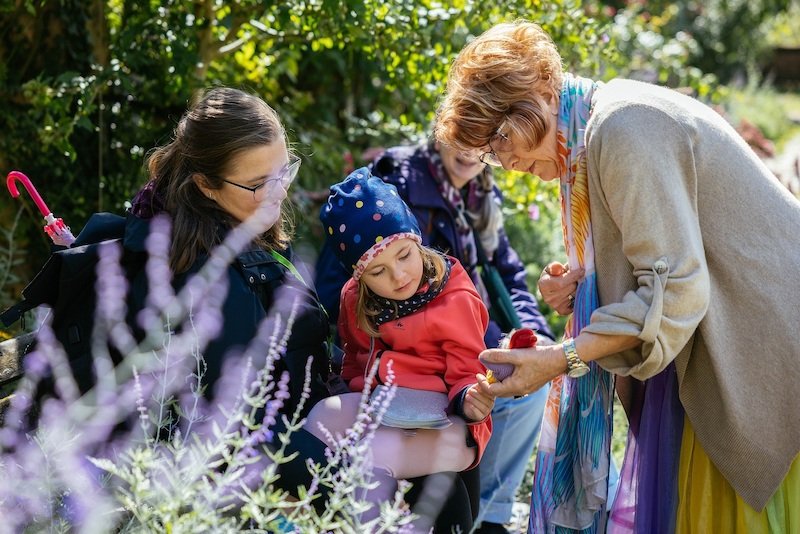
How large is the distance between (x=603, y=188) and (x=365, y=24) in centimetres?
166

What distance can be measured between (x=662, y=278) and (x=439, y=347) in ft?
2.50

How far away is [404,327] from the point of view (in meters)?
2.43

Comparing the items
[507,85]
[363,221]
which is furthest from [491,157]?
[363,221]

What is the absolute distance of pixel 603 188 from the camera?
1.98m

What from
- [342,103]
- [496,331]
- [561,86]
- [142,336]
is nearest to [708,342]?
[561,86]

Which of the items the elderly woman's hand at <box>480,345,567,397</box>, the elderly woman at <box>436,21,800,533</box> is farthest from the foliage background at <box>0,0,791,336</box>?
the elderly woman's hand at <box>480,345,567,397</box>

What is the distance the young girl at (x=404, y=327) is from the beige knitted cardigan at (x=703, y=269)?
47 centimetres

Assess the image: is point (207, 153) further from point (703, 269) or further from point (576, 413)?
point (703, 269)

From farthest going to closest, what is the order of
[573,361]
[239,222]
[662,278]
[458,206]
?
1. [458,206]
2. [239,222]
3. [573,361]
4. [662,278]

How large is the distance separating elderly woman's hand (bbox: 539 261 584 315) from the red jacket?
0.21 metres

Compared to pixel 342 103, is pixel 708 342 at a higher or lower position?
higher

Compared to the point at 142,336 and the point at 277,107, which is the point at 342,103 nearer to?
the point at 277,107

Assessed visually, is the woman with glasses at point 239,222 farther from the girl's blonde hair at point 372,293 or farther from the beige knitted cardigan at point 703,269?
the beige knitted cardigan at point 703,269

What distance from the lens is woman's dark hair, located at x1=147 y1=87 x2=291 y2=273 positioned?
2.40 m
